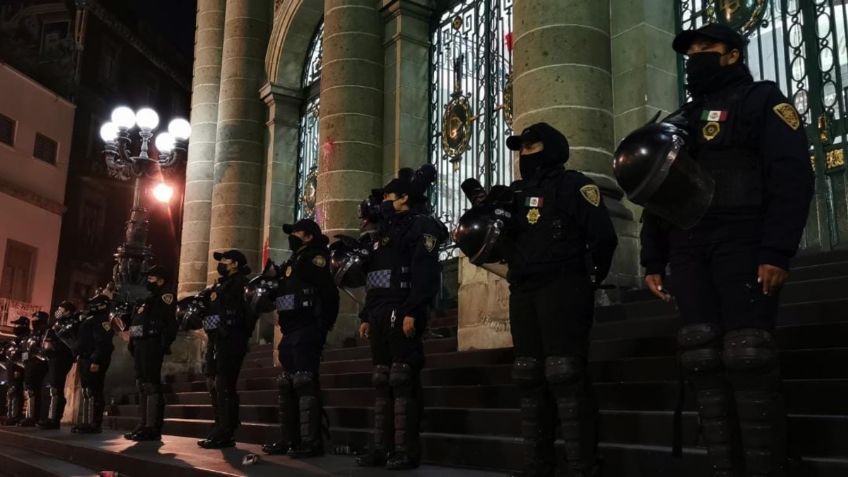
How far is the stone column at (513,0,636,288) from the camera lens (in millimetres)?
6996

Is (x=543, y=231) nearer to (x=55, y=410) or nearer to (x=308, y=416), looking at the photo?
(x=308, y=416)

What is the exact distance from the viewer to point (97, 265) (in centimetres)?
2728

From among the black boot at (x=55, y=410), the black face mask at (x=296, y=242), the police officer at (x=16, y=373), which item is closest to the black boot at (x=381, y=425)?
the black face mask at (x=296, y=242)

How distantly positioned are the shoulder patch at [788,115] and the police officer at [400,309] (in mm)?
2497

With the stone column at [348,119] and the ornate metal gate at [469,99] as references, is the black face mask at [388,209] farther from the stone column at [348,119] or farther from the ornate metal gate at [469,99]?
the stone column at [348,119]

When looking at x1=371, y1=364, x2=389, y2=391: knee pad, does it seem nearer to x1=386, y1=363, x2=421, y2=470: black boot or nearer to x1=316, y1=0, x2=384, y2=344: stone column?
x1=386, y1=363, x2=421, y2=470: black boot

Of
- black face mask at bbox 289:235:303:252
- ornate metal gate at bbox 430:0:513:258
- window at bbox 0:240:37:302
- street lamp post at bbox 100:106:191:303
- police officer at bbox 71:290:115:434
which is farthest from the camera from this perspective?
window at bbox 0:240:37:302

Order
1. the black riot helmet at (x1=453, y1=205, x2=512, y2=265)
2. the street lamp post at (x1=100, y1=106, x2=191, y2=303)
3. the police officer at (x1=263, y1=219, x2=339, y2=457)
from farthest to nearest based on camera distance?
the street lamp post at (x1=100, y1=106, x2=191, y2=303) < the police officer at (x1=263, y1=219, x2=339, y2=457) < the black riot helmet at (x1=453, y1=205, x2=512, y2=265)

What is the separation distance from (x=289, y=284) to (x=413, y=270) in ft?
4.70

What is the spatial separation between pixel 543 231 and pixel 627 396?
1.32 metres

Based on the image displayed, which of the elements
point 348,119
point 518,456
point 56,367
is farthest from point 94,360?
point 518,456

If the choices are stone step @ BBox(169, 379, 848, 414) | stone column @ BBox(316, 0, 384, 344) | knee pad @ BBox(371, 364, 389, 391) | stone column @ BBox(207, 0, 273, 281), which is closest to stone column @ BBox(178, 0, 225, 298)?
stone column @ BBox(207, 0, 273, 281)

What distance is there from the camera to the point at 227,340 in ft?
22.9

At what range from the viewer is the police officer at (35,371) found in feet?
38.2
